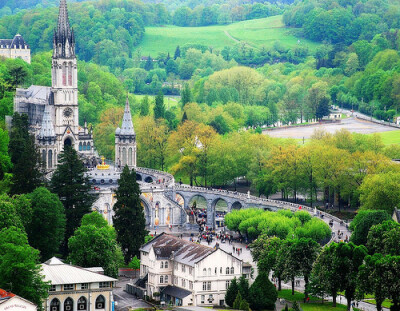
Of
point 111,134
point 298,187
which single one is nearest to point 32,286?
point 298,187

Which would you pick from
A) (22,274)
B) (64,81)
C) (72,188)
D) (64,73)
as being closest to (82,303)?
(22,274)

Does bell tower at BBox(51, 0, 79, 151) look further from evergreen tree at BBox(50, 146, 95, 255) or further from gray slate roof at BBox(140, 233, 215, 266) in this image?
gray slate roof at BBox(140, 233, 215, 266)

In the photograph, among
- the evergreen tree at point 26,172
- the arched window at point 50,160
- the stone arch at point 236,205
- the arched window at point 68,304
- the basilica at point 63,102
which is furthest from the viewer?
the basilica at point 63,102

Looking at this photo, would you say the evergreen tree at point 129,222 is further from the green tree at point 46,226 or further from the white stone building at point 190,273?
the white stone building at point 190,273

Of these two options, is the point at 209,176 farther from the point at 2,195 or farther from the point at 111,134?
the point at 2,195

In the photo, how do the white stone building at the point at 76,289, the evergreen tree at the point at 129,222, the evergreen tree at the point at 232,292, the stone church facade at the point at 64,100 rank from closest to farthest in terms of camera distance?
the white stone building at the point at 76,289, the evergreen tree at the point at 232,292, the evergreen tree at the point at 129,222, the stone church facade at the point at 64,100

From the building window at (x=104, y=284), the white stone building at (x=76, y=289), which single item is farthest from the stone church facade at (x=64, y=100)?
the building window at (x=104, y=284)

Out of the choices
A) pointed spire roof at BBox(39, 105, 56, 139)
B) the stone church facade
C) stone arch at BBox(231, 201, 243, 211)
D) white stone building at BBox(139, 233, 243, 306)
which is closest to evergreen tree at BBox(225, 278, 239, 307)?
white stone building at BBox(139, 233, 243, 306)

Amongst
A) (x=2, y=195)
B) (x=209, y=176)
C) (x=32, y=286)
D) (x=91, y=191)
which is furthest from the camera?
(x=209, y=176)
